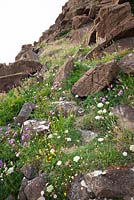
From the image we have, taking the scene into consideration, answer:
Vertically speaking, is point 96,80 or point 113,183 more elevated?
point 96,80

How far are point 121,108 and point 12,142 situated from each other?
7.95 feet

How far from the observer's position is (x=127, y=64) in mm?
8438

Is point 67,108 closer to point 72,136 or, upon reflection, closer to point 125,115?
point 72,136

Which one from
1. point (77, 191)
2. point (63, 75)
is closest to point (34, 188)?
point (77, 191)

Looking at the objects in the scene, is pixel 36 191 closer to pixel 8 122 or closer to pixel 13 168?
pixel 13 168

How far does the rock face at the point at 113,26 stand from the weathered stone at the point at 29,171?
24.0ft

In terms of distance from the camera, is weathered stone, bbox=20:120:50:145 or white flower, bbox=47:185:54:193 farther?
weathered stone, bbox=20:120:50:145

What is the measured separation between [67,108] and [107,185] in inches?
121

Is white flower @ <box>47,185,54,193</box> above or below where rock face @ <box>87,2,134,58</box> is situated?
below

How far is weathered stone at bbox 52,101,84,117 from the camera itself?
25.7 ft

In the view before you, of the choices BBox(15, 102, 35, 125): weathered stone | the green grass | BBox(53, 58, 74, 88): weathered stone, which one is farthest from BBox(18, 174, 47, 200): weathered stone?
BBox(53, 58, 74, 88): weathered stone

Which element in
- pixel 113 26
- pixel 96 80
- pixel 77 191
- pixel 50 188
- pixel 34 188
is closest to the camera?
pixel 77 191

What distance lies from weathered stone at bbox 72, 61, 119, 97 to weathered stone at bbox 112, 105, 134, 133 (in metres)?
1.01

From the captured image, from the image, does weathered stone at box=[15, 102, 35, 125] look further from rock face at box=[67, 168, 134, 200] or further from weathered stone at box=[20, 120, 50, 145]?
rock face at box=[67, 168, 134, 200]
